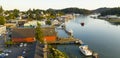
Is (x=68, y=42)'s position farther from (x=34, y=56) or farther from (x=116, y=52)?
(x=34, y=56)

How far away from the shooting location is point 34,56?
975 inches

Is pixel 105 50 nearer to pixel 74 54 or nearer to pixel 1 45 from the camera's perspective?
pixel 74 54

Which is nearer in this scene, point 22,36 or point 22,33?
point 22,36

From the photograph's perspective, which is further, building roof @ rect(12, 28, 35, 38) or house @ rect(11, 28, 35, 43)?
building roof @ rect(12, 28, 35, 38)

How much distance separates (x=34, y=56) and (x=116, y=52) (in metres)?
17.8

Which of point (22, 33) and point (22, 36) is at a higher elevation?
point (22, 33)

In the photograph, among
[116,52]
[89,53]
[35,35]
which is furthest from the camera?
[35,35]

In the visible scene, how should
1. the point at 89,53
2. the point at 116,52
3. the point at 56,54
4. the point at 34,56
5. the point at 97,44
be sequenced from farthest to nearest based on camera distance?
the point at 97,44 → the point at 116,52 → the point at 89,53 → the point at 56,54 → the point at 34,56

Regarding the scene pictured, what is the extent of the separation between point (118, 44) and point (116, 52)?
7.30 m

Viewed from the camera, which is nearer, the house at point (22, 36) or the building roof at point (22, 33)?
the house at point (22, 36)

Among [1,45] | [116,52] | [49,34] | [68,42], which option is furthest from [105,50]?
[1,45]

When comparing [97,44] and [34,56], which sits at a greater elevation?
[34,56]

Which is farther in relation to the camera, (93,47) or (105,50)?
(93,47)

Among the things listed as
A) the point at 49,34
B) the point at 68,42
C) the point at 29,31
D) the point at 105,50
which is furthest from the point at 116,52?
the point at 29,31
